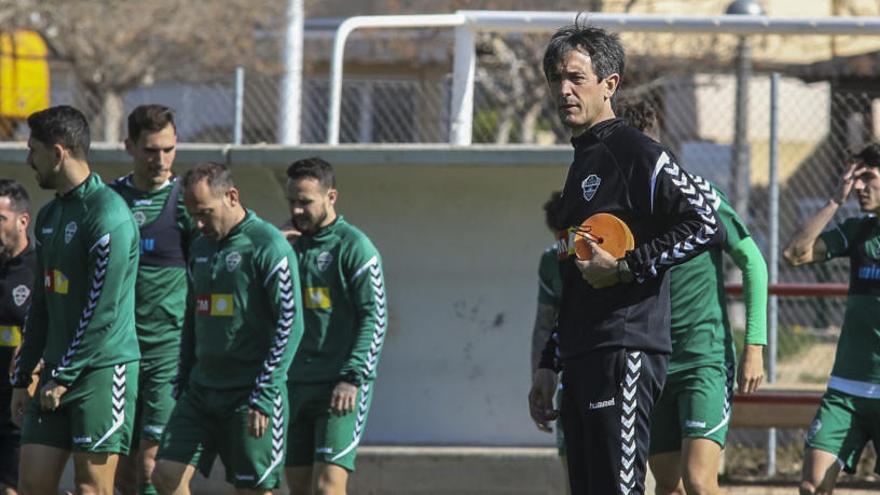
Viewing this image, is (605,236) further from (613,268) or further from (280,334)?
(280,334)

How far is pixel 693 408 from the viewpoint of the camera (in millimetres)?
7383

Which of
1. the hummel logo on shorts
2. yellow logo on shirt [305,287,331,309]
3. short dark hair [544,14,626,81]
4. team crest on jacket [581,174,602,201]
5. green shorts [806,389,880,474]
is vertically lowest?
green shorts [806,389,880,474]

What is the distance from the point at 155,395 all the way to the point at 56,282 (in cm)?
145

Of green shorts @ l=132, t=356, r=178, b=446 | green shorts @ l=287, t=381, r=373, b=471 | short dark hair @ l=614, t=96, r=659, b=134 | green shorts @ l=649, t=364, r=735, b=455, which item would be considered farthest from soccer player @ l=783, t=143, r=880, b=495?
green shorts @ l=132, t=356, r=178, b=446

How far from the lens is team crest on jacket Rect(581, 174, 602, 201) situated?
527 cm

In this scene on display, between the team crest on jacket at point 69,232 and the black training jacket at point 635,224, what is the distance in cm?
300

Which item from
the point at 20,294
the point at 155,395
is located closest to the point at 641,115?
the point at 155,395

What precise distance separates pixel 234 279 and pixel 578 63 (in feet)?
10.4

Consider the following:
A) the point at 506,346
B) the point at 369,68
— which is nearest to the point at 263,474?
the point at 506,346

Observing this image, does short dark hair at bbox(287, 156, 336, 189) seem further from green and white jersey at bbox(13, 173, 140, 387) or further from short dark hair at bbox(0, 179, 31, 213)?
short dark hair at bbox(0, 179, 31, 213)

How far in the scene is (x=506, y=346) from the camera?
1066 cm

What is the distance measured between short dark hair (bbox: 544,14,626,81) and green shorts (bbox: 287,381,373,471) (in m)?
3.35

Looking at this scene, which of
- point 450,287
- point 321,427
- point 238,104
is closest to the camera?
point 321,427

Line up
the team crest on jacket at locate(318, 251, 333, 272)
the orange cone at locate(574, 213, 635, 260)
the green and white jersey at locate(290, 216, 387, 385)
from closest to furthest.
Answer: the orange cone at locate(574, 213, 635, 260) < the green and white jersey at locate(290, 216, 387, 385) < the team crest on jacket at locate(318, 251, 333, 272)
